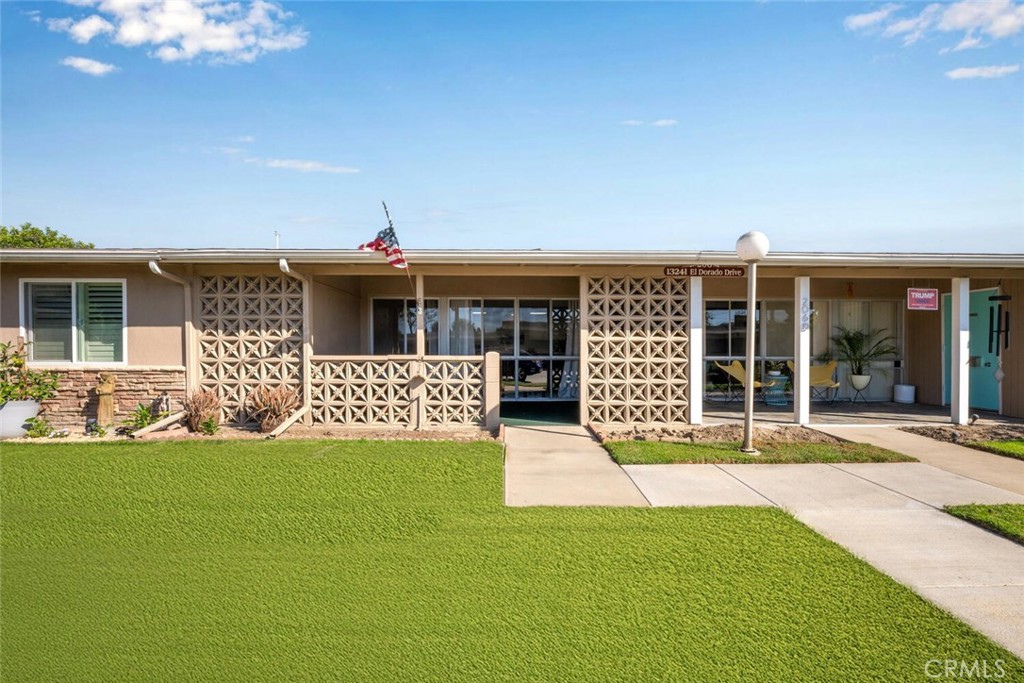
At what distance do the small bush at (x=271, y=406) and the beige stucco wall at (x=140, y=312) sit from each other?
1415mm

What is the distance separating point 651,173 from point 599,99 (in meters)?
2.03

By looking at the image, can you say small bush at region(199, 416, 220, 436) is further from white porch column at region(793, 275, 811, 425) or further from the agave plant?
the agave plant

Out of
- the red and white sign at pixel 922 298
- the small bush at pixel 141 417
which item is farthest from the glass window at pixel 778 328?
the small bush at pixel 141 417

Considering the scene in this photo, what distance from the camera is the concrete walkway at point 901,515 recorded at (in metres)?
3.67

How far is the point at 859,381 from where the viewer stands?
12.8 meters

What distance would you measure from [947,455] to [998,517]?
3.06 m

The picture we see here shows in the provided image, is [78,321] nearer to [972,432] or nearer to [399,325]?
[399,325]

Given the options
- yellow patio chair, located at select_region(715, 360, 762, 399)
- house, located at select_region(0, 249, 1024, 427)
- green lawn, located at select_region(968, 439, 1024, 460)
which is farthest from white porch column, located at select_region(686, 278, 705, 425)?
green lawn, located at select_region(968, 439, 1024, 460)

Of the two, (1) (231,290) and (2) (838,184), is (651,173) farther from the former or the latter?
(1) (231,290)

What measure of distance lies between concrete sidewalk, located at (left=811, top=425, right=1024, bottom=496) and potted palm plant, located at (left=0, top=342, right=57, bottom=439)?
1202cm

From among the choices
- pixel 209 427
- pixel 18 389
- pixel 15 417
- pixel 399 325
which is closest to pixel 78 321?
pixel 18 389

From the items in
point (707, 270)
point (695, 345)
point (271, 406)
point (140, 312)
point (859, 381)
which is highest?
point (707, 270)

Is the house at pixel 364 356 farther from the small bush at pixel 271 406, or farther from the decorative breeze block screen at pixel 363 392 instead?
the small bush at pixel 271 406

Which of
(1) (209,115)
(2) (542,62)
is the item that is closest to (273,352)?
(1) (209,115)
